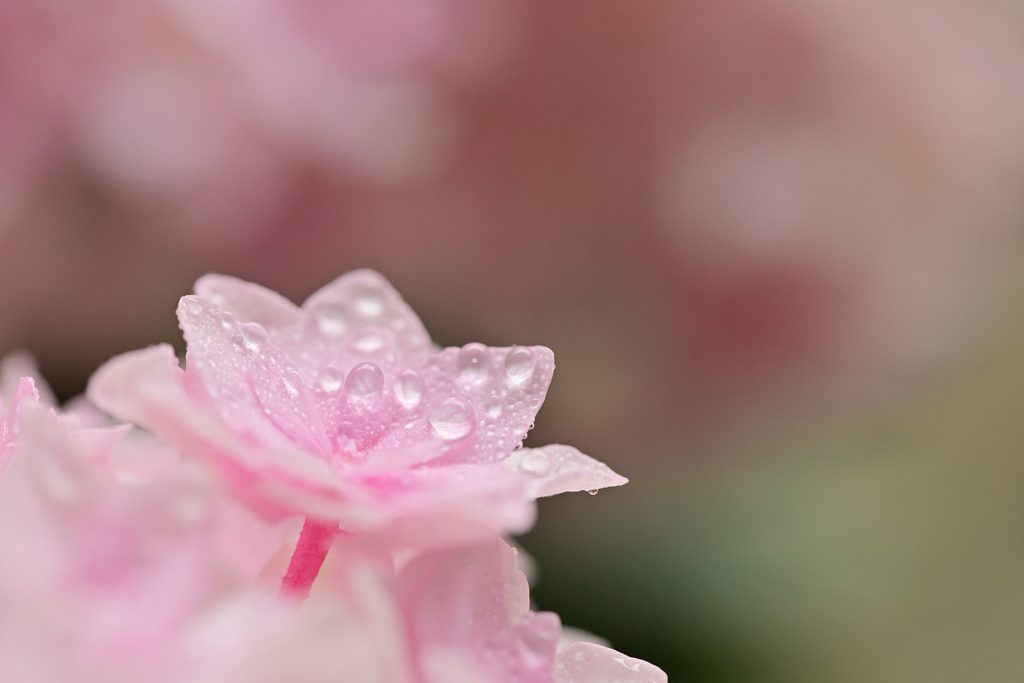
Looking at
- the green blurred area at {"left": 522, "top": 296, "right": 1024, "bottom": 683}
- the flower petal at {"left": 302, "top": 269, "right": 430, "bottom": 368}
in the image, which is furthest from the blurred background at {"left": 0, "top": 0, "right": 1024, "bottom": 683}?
the flower petal at {"left": 302, "top": 269, "right": 430, "bottom": 368}

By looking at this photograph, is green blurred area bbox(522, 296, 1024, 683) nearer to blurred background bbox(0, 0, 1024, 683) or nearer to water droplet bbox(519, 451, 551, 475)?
blurred background bbox(0, 0, 1024, 683)

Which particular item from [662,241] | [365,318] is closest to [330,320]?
[365,318]

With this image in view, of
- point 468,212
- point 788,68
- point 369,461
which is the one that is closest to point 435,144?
point 468,212

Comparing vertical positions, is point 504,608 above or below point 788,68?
below

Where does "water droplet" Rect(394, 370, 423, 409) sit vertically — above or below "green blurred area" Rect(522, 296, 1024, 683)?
above

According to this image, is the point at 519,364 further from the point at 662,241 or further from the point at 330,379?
the point at 662,241

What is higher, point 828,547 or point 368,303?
point 368,303

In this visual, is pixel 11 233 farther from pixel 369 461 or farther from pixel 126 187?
pixel 369 461
